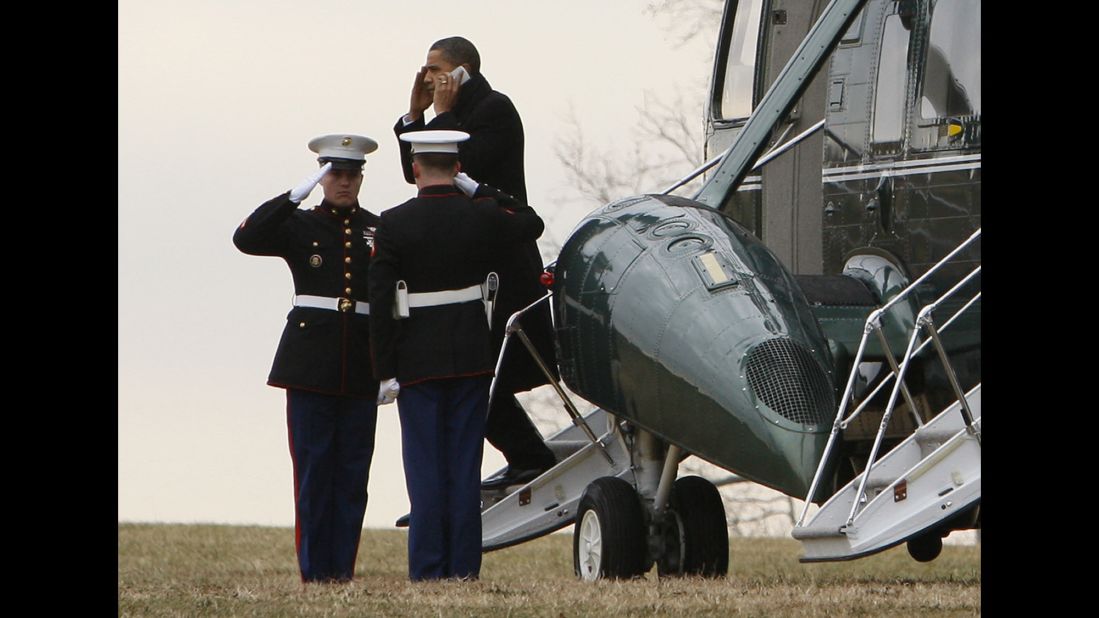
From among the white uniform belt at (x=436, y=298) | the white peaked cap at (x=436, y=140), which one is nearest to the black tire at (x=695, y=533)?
the white uniform belt at (x=436, y=298)

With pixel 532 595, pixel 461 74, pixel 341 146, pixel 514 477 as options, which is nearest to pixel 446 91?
pixel 461 74

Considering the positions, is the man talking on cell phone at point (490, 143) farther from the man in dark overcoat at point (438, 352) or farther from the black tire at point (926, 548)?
the black tire at point (926, 548)

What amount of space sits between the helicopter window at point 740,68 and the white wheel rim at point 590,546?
4.03m

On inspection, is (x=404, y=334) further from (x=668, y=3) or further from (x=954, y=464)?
(x=668, y=3)

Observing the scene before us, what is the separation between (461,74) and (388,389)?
1.81m

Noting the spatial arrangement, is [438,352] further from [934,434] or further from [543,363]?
[934,434]

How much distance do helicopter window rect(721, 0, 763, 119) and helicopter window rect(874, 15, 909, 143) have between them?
2327 millimetres

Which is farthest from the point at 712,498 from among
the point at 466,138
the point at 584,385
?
the point at 466,138

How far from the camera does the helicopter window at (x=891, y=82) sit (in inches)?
379

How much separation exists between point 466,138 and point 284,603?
2.31 metres

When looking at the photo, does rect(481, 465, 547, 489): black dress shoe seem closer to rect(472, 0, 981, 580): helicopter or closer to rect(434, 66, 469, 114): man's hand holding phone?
rect(472, 0, 981, 580): helicopter

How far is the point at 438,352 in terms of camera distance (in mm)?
8391

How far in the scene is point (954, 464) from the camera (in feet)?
25.8

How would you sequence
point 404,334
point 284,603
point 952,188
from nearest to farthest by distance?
point 284,603, point 404,334, point 952,188
